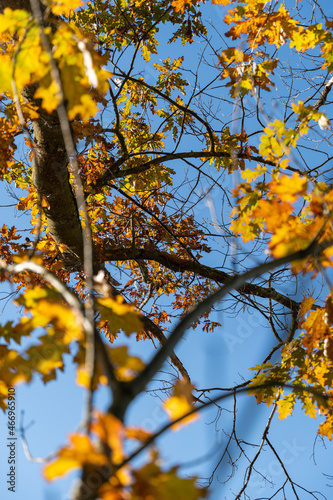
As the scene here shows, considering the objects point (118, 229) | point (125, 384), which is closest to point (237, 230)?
point (125, 384)

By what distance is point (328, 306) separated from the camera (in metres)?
2.11

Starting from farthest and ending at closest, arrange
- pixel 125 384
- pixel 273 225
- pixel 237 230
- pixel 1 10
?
pixel 1 10 → pixel 237 230 → pixel 273 225 → pixel 125 384

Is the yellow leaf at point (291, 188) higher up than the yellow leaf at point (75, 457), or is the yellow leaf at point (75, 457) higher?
the yellow leaf at point (291, 188)

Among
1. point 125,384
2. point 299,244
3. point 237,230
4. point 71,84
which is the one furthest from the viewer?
point 237,230

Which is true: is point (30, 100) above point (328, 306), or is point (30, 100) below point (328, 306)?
above

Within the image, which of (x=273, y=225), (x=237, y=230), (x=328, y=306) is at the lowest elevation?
(x=328, y=306)

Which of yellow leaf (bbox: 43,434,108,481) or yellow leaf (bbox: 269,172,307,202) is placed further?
yellow leaf (bbox: 269,172,307,202)

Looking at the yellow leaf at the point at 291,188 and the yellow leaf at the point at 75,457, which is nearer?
the yellow leaf at the point at 75,457

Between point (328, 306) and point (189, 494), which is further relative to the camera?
point (328, 306)

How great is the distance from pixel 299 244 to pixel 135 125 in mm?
4344

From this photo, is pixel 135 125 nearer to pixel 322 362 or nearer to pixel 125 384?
pixel 322 362

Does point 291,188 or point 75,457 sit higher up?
point 291,188

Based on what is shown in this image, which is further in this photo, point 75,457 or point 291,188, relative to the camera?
point 291,188

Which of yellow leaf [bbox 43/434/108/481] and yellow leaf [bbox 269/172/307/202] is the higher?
yellow leaf [bbox 269/172/307/202]
